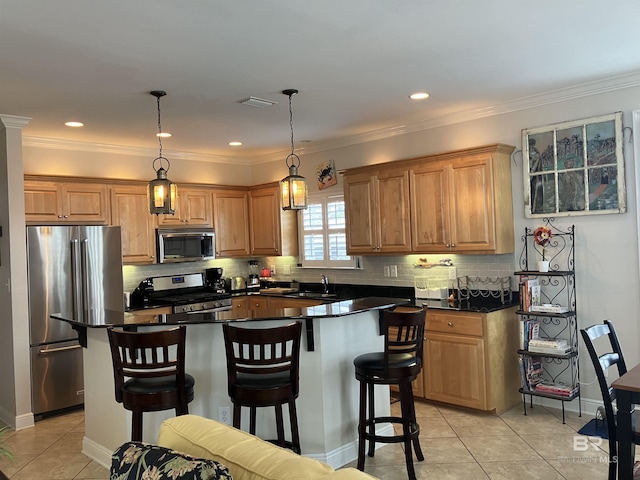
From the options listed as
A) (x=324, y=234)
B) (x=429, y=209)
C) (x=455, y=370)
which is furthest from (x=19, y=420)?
(x=429, y=209)

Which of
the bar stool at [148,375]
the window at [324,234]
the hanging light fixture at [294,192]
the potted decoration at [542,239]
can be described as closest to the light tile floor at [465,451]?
the bar stool at [148,375]

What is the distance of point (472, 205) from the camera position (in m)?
4.69

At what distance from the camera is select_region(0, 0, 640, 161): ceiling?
109 inches

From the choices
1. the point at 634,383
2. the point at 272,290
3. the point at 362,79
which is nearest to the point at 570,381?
the point at 634,383

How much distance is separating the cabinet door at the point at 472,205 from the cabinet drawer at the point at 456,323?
24.1 inches

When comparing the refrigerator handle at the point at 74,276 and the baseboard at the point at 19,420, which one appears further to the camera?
the refrigerator handle at the point at 74,276

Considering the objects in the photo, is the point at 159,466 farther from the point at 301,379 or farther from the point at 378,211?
the point at 378,211

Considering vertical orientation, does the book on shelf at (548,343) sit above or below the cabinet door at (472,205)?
below

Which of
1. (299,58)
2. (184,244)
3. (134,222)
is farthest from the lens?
(184,244)

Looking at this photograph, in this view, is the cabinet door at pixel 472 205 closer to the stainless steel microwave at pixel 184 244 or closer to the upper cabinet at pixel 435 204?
the upper cabinet at pixel 435 204

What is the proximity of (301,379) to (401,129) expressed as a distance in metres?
3.10

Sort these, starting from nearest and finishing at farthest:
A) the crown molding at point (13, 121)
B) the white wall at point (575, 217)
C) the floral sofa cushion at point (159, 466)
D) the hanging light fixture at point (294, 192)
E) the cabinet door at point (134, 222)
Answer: the floral sofa cushion at point (159, 466) < the hanging light fixture at point (294, 192) < the white wall at point (575, 217) < the crown molding at point (13, 121) < the cabinet door at point (134, 222)

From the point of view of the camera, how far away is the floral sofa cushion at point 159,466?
1.32m

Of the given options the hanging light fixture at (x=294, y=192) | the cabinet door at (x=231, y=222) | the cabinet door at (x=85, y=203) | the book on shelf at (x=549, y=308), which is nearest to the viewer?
the hanging light fixture at (x=294, y=192)
